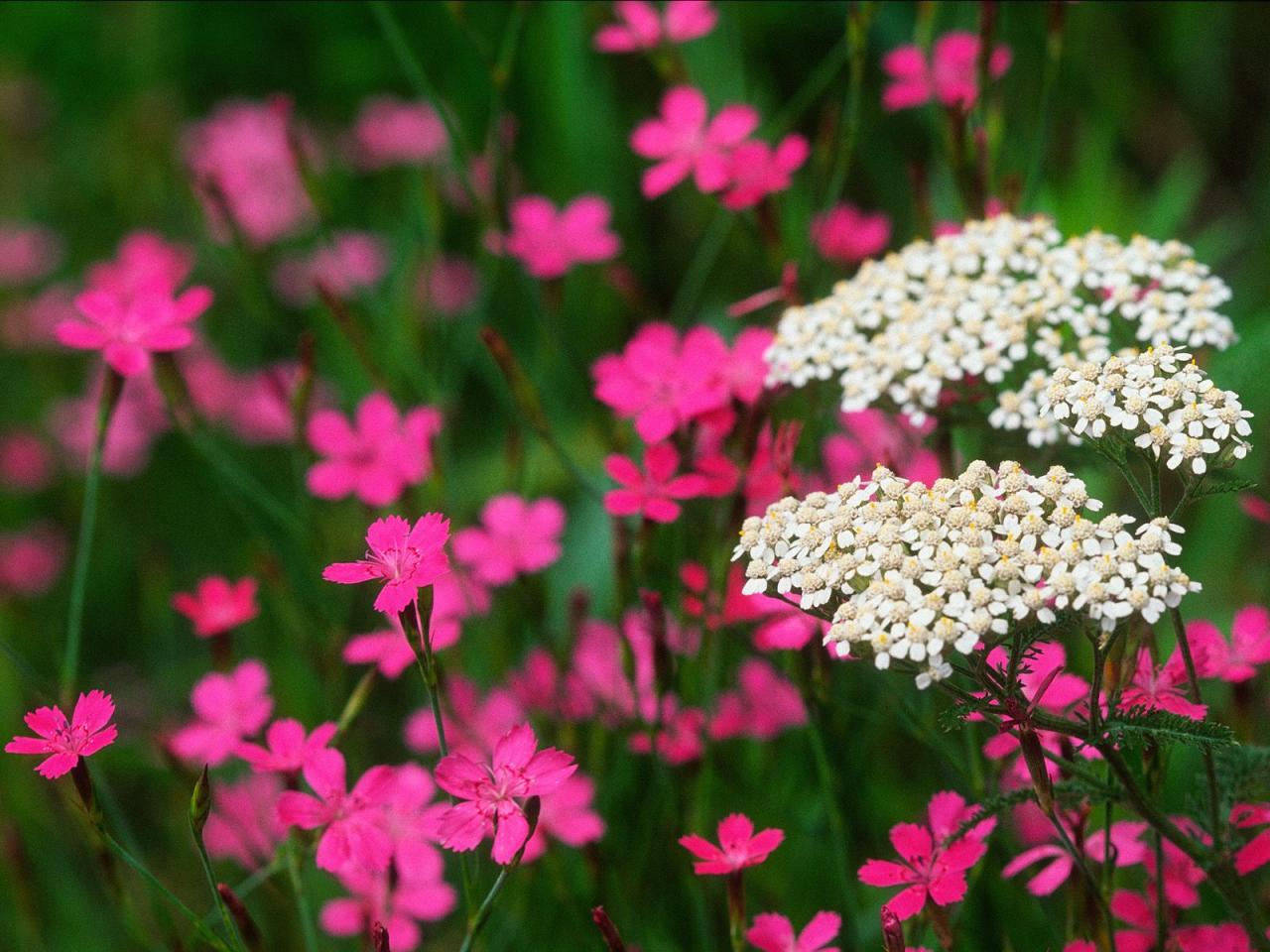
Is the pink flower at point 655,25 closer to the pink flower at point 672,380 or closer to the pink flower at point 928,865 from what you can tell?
the pink flower at point 672,380

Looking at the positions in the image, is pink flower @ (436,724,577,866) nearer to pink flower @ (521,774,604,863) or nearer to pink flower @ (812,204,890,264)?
pink flower @ (521,774,604,863)

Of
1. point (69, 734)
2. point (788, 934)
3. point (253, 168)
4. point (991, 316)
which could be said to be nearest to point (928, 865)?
point (788, 934)

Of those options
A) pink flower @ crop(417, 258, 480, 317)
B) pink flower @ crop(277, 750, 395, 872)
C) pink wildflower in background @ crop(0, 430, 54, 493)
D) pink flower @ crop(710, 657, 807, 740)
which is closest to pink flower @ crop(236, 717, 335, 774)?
pink flower @ crop(277, 750, 395, 872)

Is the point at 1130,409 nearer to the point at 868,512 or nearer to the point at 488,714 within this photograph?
the point at 868,512

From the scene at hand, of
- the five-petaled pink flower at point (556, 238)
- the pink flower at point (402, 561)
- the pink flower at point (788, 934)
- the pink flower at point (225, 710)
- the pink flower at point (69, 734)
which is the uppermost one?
the pink flower at point (402, 561)

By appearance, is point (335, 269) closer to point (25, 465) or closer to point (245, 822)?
point (25, 465)

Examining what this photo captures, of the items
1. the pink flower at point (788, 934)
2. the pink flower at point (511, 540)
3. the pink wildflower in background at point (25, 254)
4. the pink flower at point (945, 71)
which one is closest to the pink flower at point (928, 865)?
the pink flower at point (788, 934)
